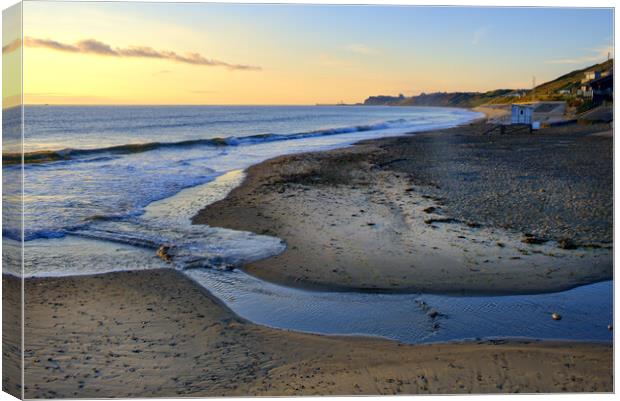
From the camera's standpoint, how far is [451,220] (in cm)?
715

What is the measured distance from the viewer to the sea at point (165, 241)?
15.2 ft

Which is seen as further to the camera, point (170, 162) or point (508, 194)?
point (170, 162)

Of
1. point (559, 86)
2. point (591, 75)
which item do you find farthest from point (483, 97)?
point (591, 75)

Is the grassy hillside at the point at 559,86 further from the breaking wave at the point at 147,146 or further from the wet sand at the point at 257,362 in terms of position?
the breaking wave at the point at 147,146

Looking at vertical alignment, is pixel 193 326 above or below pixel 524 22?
below

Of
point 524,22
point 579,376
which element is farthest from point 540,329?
point 524,22

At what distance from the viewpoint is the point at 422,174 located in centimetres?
922

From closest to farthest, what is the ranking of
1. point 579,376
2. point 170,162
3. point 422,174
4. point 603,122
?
point 579,376, point 603,122, point 422,174, point 170,162

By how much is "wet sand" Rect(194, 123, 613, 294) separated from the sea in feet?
0.84

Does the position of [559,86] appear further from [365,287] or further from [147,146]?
[147,146]

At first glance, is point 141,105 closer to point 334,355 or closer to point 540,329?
point 334,355

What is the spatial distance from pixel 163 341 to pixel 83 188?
3.58 meters

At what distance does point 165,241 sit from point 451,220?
11.0ft

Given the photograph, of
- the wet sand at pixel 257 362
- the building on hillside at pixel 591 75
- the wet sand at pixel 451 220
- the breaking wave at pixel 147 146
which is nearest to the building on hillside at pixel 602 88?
the building on hillside at pixel 591 75
